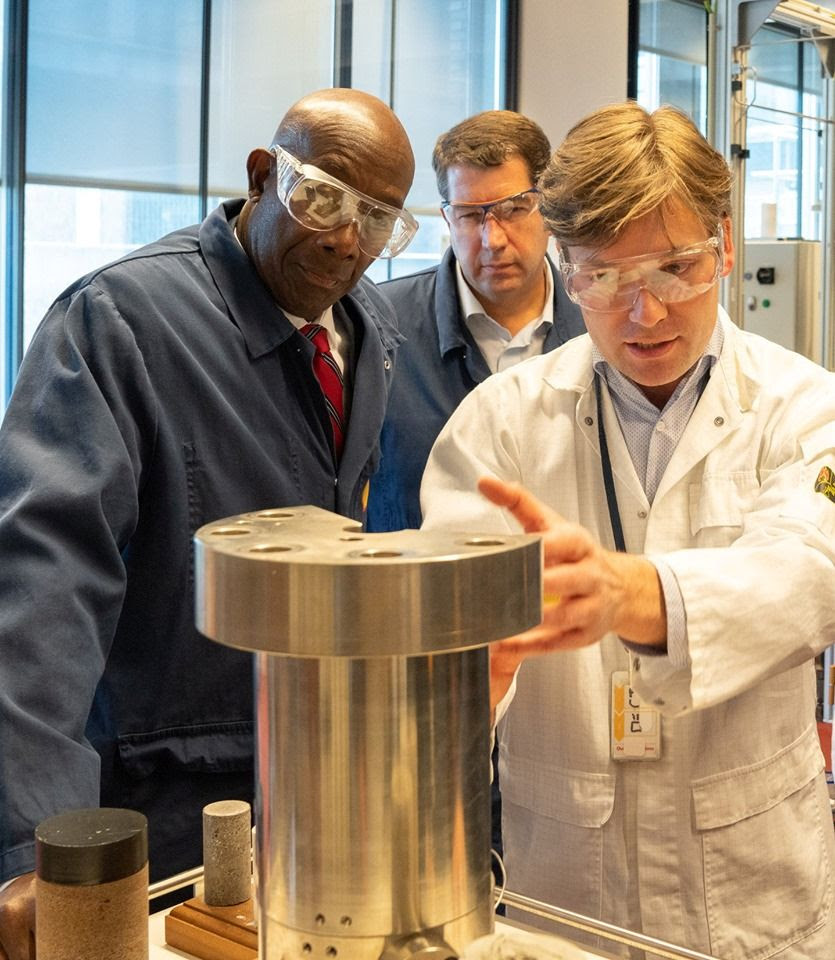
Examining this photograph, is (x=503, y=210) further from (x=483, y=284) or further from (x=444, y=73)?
(x=444, y=73)

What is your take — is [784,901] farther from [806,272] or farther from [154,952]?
[806,272]

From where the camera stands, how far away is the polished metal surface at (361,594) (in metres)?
0.66

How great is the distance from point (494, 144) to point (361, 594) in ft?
7.15

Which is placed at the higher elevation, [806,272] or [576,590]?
[806,272]

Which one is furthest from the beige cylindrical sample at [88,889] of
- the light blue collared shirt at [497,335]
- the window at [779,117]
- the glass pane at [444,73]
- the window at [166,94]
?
the window at [779,117]

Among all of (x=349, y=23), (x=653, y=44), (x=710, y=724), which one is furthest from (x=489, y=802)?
(x=653, y=44)

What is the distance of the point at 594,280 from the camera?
1499mm

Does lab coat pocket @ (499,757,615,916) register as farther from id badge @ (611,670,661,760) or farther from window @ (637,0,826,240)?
window @ (637,0,826,240)

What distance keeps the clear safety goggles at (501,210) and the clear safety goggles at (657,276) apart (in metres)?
1.23

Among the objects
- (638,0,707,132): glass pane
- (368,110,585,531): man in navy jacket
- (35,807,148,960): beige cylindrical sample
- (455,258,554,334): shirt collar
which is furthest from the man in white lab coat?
(638,0,707,132): glass pane

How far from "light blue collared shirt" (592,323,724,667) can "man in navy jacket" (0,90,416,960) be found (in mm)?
438

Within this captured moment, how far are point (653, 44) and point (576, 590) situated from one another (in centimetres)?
761

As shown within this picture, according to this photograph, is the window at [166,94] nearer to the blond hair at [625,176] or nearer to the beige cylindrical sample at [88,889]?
the blond hair at [625,176]

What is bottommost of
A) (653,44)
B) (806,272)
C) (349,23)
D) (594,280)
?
(594,280)
